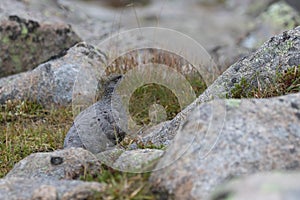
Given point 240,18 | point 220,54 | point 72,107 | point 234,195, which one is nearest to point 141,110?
point 72,107

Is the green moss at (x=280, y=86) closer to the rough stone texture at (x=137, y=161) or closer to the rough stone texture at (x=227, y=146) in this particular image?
the rough stone texture at (x=227, y=146)

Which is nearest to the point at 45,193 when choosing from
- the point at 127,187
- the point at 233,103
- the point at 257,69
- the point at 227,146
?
the point at 127,187

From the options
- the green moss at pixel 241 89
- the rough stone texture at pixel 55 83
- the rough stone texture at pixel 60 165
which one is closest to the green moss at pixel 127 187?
the rough stone texture at pixel 60 165

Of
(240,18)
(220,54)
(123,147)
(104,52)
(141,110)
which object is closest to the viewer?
(123,147)

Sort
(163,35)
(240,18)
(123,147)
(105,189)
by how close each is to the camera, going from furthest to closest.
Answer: (240,18) → (163,35) → (123,147) → (105,189)

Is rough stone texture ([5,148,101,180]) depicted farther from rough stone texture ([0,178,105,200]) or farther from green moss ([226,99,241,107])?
green moss ([226,99,241,107])

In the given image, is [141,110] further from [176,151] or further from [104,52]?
[176,151]
